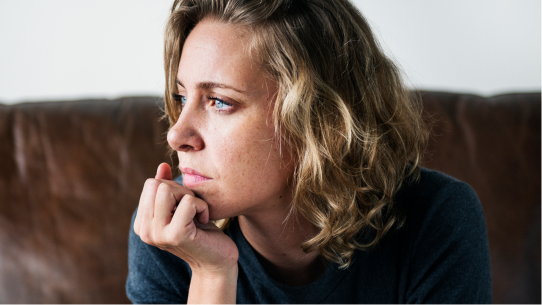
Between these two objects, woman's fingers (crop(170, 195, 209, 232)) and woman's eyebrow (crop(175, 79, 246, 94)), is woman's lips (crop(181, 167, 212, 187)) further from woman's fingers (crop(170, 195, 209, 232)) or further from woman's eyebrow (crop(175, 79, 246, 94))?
woman's eyebrow (crop(175, 79, 246, 94))

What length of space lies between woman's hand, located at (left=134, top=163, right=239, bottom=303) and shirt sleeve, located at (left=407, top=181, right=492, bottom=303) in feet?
Result: 1.55

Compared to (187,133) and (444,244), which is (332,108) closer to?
(187,133)

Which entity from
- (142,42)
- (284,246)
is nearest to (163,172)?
(284,246)

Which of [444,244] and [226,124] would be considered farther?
[444,244]

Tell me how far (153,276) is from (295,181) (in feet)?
1.68

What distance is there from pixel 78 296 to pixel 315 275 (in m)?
0.88

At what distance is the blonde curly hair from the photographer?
32.8 inches

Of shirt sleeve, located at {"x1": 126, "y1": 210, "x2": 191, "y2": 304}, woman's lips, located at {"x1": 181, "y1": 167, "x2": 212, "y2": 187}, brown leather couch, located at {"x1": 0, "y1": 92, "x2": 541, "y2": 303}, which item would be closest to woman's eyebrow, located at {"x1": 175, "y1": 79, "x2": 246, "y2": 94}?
woman's lips, located at {"x1": 181, "y1": 167, "x2": 212, "y2": 187}

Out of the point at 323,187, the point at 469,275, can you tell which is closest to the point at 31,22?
the point at 323,187

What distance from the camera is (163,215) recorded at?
847 millimetres

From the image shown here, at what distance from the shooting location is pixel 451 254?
3.08 feet

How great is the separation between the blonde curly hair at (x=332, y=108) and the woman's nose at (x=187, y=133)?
0.57 ft

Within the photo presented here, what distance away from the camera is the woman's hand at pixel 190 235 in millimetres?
840

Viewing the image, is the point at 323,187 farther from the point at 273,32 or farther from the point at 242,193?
the point at 273,32
